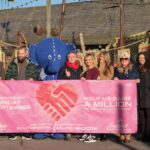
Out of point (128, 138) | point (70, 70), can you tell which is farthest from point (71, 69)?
point (128, 138)

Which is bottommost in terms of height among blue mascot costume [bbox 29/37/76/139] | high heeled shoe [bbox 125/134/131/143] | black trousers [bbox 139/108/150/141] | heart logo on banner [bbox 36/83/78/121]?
high heeled shoe [bbox 125/134/131/143]

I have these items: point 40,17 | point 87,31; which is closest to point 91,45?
point 87,31

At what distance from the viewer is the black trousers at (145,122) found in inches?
406

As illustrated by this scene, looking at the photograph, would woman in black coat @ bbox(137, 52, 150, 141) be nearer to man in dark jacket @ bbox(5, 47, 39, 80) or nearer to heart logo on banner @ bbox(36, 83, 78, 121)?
heart logo on banner @ bbox(36, 83, 78, 121)

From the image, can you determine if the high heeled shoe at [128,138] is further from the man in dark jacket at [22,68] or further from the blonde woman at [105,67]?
the man in dark jacket at [22,68]

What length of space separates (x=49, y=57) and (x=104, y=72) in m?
1.20

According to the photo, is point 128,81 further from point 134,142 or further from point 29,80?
point 29,80

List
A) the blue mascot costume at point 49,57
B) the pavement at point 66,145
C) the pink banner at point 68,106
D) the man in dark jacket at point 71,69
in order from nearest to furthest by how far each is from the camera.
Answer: the pavement at point 66,145 → the pink banner at point 68,106 → the man in dark jacket at point 71,69 → the blue mascot costume at point 49,57

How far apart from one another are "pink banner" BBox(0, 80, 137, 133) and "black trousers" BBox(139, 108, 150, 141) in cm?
20

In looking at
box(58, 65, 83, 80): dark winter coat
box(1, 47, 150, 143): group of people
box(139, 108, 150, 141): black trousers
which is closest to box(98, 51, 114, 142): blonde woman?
box(1, 47, 150, 143): group of people

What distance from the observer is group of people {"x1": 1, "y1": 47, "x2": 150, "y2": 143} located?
10211 millimetres

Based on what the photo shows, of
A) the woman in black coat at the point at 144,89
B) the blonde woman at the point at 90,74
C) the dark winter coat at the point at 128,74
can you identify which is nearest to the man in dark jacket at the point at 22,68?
the blonde woman at the point at 90,74

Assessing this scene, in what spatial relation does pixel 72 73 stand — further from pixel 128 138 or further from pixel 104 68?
pixel 128 138

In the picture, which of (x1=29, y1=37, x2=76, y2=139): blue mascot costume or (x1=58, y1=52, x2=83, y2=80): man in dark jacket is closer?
(x1=58, y1=52, x2=83, y2=80): man in dark jacket
